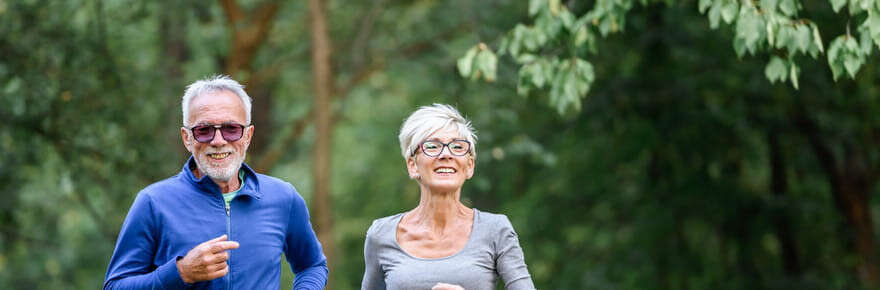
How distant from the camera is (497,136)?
11961mm

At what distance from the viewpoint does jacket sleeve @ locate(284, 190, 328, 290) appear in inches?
145

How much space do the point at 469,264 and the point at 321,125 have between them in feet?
23.3

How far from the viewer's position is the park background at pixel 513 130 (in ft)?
33.2

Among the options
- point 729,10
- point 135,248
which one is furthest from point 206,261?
point 729,10

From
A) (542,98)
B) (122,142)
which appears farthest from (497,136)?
(122,142)

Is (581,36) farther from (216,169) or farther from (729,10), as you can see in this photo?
(216,169)

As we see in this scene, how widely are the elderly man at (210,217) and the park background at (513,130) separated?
17.6ft

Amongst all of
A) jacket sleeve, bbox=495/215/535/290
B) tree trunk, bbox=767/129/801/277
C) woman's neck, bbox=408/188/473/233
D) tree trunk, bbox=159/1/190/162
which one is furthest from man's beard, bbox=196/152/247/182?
tree trunk, bbox=767/129/801/277

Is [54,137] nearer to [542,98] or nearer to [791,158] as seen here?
[542,98]

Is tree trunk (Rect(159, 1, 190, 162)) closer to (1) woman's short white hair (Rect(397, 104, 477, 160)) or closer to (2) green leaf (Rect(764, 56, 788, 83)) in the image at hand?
(2) green leaf (Rect(764, 56, 788, 83))

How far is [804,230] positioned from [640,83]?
3.01 m

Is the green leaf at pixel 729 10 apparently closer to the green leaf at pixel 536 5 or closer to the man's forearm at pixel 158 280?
the green leaf at pixel 536 5

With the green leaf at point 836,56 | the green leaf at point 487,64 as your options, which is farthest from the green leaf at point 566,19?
the green leaf at point 836,56

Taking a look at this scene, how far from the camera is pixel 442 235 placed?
3543 mm
